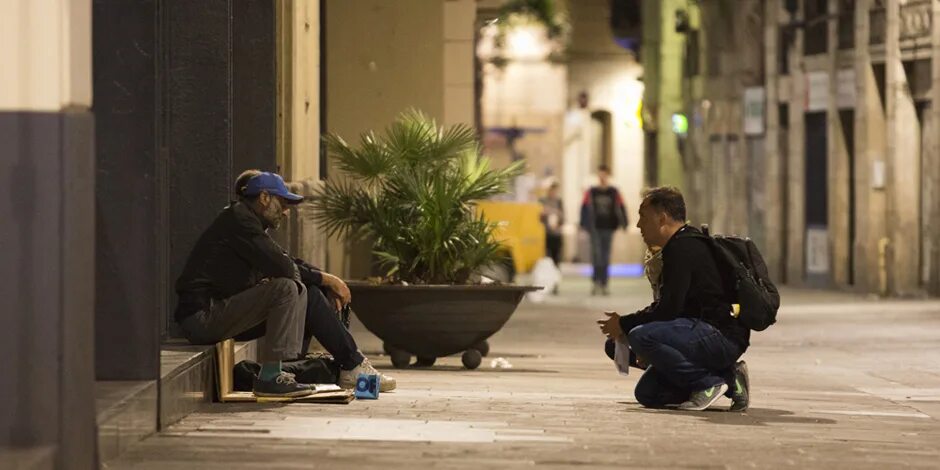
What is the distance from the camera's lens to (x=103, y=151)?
1057 centimetres

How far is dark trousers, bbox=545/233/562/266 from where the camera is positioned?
35469 millimetres

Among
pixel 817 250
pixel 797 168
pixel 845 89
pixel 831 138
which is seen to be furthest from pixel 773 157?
pixel 845 89

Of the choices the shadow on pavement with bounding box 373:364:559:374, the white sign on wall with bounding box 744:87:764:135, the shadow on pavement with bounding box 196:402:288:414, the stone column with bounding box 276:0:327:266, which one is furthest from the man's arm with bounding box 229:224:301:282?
the white sign on wall with bounding box 744:87:764:135

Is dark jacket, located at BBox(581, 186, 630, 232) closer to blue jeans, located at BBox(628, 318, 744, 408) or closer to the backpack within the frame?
blue jeans, located at BBox(628, 318, 744, 408)

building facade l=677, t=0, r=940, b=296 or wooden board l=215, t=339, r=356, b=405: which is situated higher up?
building facade l=677, t=0, r=940, b=296

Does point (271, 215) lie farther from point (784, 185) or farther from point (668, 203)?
point (784, 185)

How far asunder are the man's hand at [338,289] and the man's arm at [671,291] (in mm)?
2081

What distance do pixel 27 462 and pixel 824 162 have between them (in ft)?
97.0

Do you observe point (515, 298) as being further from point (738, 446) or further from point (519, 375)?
point (738, 446)

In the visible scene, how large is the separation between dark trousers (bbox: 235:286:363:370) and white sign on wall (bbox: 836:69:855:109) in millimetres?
22168

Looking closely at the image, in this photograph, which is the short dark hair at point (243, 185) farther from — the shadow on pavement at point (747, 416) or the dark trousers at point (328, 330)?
the shadow on pavement at point (747, 416)

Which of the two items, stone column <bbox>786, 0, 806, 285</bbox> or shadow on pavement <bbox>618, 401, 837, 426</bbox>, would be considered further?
stone column <bbox>786, 0, 806, 285</bbox>

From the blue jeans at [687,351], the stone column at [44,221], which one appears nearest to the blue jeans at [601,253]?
the blue jeans at [687,351]

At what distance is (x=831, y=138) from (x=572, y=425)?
24.7m
